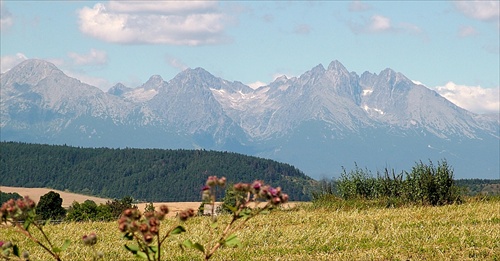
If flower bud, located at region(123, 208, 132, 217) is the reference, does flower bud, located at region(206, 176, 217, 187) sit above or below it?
above

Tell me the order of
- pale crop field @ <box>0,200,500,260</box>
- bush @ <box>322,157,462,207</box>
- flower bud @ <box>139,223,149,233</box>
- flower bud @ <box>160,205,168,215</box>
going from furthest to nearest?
bush @ <box>322,157,462,207</box> < pale crop field @ <box>0,200,500,260</box> < flower bud @ <box>160,205,168,215</box> < flower bud @ <box>139,223,149,233</box>

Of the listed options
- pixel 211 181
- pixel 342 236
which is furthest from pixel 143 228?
pixel 342 236

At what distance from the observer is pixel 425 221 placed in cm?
1848

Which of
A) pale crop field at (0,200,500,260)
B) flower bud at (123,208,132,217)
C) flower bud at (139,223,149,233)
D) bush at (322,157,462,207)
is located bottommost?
pale crop field at (0,200,500,260)

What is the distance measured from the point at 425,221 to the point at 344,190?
366 inches

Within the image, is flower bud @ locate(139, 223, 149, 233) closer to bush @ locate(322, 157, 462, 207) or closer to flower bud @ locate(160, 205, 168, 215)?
flower bud @ locate(160, 205, 168, 215)

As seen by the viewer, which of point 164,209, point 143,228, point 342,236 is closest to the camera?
point 143,228

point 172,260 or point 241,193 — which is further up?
point 241,193

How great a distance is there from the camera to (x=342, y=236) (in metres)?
16.3

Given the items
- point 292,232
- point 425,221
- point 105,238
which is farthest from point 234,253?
point 425,221

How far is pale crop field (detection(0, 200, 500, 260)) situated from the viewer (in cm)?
1395

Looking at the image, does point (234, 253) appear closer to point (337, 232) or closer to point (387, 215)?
point (337, 232)

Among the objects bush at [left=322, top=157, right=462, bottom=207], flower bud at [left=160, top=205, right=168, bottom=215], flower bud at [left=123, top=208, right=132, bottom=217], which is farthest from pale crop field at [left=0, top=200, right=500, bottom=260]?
flower bud at [left=123, top=208, right=132, bottom=217]

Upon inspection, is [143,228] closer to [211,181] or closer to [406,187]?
[211,181]
